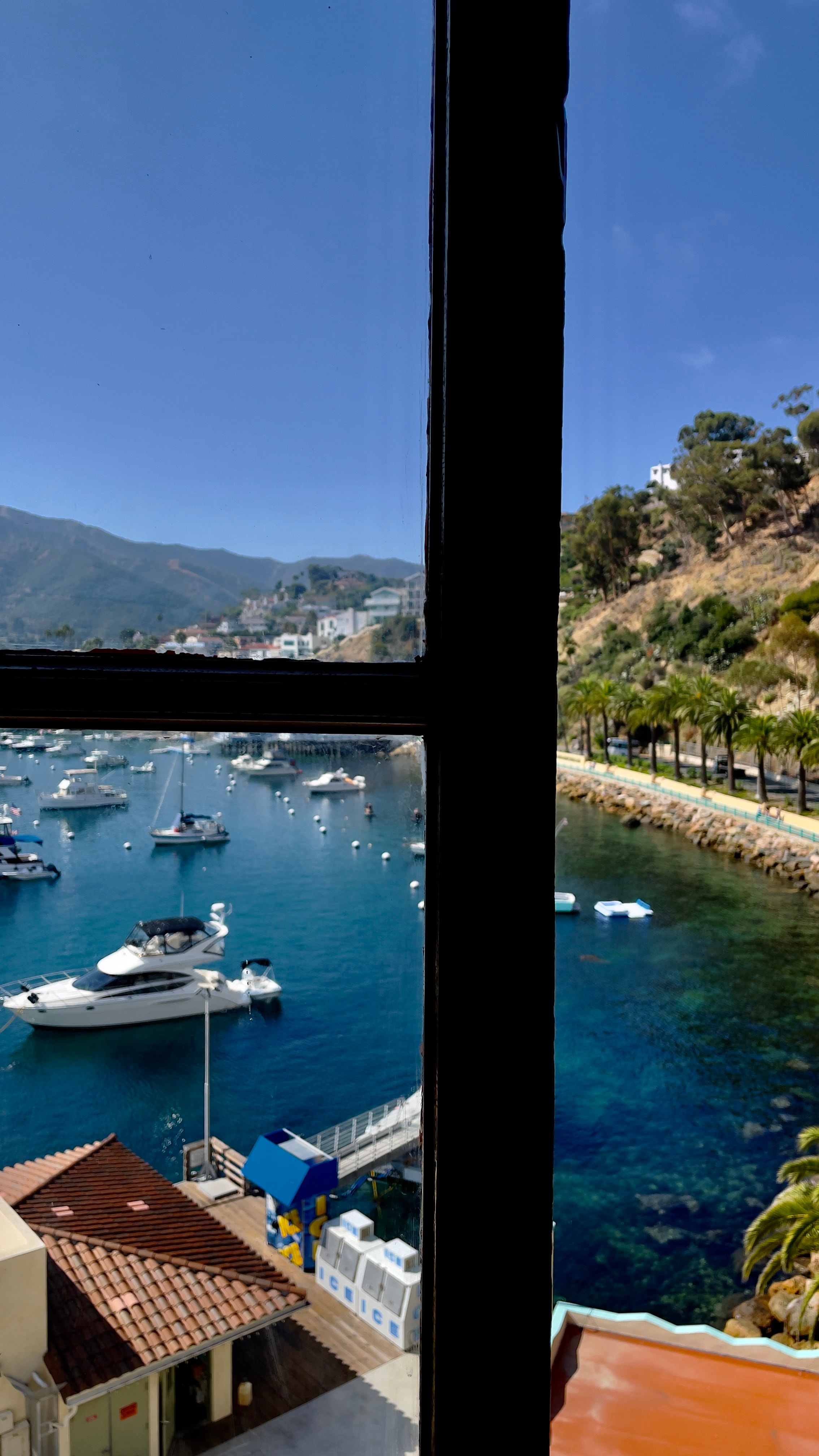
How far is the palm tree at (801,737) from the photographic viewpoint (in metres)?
8.50

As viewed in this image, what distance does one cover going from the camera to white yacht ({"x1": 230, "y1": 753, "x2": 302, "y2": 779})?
0.21 metres

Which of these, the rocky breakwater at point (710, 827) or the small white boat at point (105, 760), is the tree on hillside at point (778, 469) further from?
the small white boat at point (105, 760)

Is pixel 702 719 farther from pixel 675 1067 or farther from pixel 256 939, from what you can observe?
pixel 256 939

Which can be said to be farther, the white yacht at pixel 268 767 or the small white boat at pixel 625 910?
the small white boat at pixel 625 910

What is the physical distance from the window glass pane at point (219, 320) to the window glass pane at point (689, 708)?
398 centimetres

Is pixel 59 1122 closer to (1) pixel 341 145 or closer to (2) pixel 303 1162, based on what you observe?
(2) pixel 303 1162

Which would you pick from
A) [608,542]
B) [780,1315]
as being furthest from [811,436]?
[780,1315]

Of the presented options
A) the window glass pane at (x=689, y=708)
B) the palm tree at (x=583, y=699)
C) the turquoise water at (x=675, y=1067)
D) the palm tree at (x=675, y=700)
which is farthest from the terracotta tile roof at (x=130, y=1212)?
the palm tree at (x=583, y=699)

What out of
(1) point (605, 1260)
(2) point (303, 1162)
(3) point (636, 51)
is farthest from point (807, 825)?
(2) point (303, 1162)

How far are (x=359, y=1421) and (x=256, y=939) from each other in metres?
0.10

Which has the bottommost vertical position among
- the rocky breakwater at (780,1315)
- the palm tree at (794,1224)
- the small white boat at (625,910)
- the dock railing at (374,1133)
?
the rocky breakwater at (780,1315)

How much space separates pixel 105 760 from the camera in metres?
0.21

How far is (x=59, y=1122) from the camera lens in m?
0.19

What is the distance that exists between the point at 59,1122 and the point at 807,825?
375 inches
